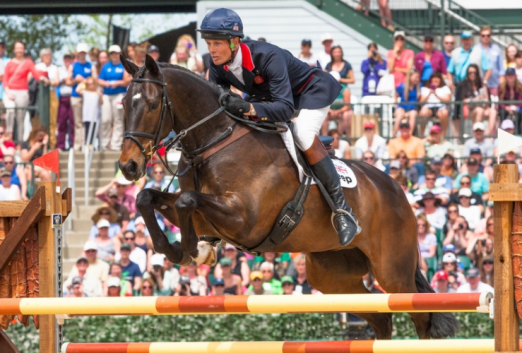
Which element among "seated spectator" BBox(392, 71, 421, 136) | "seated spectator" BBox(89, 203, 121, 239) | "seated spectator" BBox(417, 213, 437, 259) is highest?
"seated spectator" BBox(392, 71, 421, 136)

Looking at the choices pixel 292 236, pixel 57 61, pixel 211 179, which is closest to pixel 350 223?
pixel 292 236

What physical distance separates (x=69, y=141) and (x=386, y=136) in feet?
19.0

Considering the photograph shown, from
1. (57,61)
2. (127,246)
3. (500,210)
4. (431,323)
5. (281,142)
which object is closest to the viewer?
(500,210)

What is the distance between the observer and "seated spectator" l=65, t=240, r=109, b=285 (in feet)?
39.3

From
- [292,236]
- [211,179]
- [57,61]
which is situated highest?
[57,61]

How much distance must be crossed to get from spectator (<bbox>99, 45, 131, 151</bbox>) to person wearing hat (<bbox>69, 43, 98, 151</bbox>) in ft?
1.24

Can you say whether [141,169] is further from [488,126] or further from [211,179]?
[488,126]

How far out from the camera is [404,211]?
7395 millimetres

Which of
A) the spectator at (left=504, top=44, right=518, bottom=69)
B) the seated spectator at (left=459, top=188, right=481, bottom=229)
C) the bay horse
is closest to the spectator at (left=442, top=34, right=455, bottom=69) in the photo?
the spectator at (left=504, top=44, right=518, bottom=69)

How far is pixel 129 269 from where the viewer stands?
39.0ft

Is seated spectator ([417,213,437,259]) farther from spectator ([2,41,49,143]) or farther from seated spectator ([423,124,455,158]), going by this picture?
spectator ([2,41,49,143])

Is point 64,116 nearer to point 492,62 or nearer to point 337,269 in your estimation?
point 492,62

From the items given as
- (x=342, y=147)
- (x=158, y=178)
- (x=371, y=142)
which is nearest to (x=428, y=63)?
(x=371, y=142)

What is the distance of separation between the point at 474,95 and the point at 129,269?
6980 millimetres
